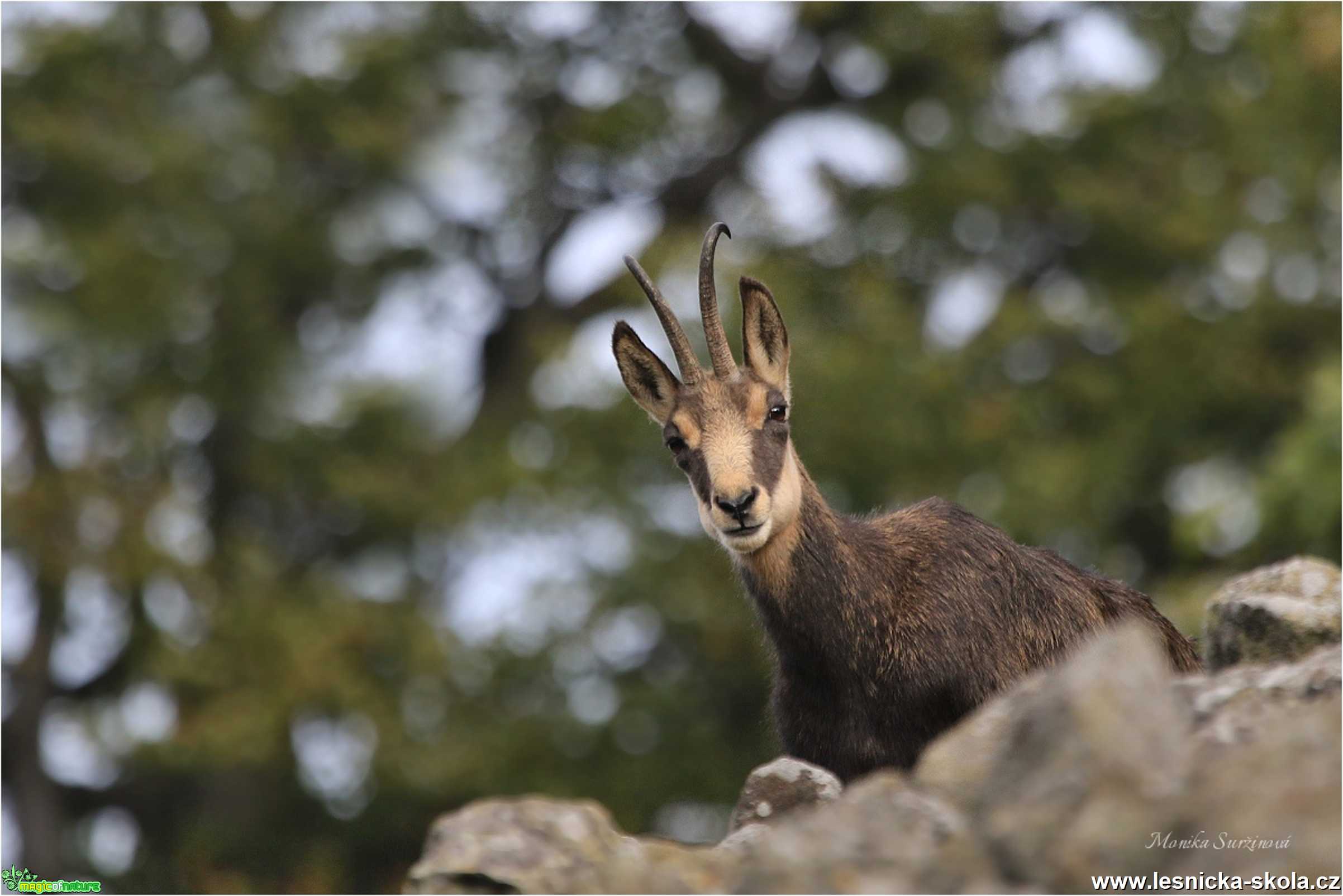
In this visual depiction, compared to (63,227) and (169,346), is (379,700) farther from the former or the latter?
(63,227)

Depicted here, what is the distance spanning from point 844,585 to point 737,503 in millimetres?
711

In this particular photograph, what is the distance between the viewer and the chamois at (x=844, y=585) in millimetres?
9516

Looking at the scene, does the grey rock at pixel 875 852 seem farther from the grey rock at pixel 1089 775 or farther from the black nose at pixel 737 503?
the black nose at pixel 737 503

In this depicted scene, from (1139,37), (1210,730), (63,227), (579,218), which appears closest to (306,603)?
(63,227)

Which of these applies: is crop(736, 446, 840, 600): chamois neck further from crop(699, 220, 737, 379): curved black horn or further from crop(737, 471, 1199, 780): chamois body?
crop(699, 220, 737, 379): curved black horn

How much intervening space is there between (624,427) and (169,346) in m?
8.53

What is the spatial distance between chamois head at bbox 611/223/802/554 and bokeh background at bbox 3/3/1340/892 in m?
14.5

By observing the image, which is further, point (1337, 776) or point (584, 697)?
point (584, 697)

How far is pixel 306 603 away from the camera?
32656mm

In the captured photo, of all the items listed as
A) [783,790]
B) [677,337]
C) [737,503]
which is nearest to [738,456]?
[737,503]

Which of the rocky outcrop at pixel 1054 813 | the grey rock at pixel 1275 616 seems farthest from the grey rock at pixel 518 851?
the grey rock at pixel 1275 616

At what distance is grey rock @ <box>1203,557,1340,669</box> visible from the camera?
8703mm

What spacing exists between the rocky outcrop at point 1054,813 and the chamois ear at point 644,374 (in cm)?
324

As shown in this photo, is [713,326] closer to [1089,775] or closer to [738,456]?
[738,456]
